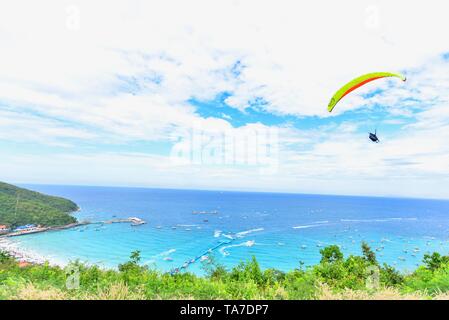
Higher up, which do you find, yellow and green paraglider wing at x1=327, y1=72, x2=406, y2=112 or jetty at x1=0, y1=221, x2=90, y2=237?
yellow and green paraglider wing at x1=327, y1=72, x2=406, y2=112

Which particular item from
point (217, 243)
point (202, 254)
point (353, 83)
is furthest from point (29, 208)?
point (353, 83)

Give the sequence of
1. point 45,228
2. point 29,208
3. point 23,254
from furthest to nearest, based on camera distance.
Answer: point 29,208
point 45,228
point 23,254

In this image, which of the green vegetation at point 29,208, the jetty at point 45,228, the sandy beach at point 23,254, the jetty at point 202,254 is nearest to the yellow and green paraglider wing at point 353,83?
the jetty at point 202,254

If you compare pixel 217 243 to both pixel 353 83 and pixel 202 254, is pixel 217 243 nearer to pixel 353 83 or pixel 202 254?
pixel 202 254

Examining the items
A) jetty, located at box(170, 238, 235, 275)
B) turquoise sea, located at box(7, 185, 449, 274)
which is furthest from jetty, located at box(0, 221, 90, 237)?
jetty, located at box(170, 238, 235, 275)

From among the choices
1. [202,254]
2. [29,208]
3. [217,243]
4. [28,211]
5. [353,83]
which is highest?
[353,83]

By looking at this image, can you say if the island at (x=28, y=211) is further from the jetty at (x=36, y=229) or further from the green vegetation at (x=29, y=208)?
the jetty at (x=36, y=229)

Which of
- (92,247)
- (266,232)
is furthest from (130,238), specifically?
(266,232)

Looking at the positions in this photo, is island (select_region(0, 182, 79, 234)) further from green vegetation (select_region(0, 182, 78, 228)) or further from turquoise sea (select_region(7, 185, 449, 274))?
turquoise sea (select_region(7, 185, 449, 274))
